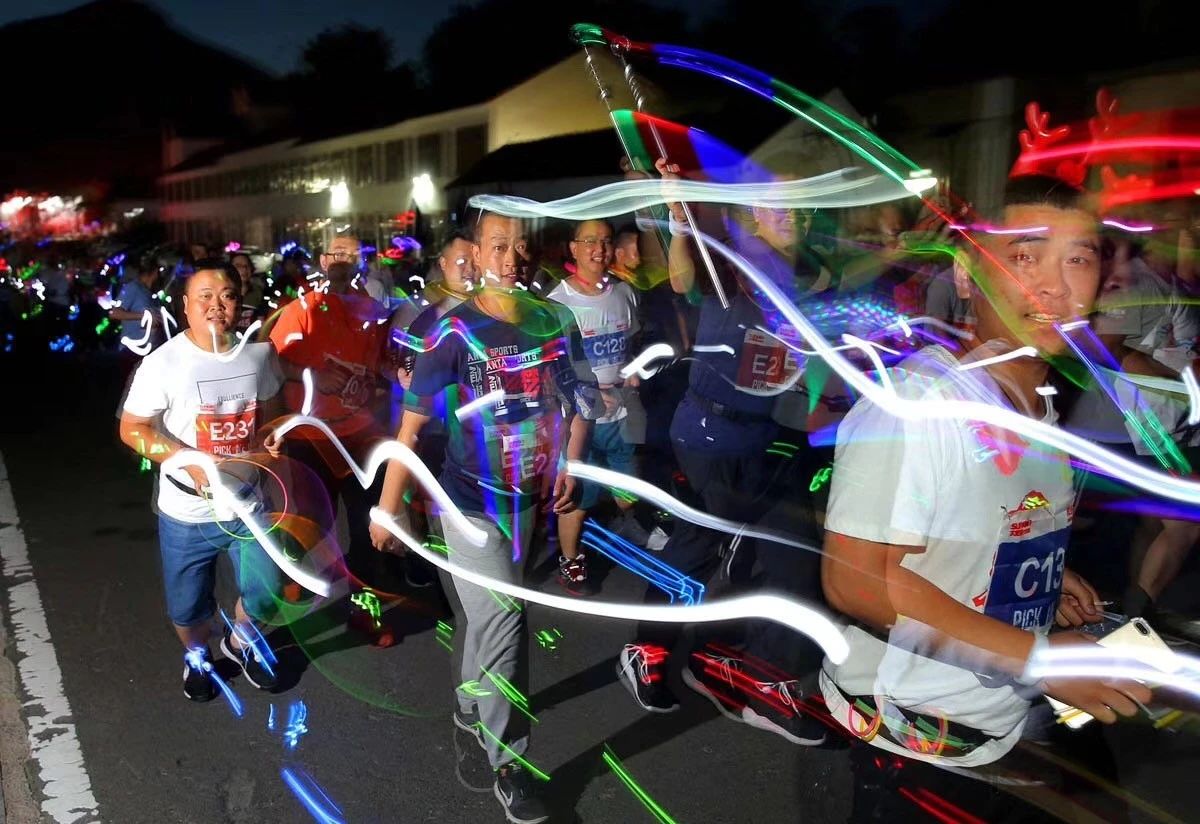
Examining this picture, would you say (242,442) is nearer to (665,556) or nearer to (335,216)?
(665,556)

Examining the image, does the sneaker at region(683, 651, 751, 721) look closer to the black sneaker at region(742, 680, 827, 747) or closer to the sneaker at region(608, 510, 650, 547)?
the black sneaker at region(742, 680, 827, 747)

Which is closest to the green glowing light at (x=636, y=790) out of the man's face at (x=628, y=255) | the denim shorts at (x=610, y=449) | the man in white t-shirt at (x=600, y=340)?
the man in white t-shirt at (x=600, y=340)

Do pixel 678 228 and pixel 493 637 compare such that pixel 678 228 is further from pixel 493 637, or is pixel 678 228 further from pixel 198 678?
pixel 198 678

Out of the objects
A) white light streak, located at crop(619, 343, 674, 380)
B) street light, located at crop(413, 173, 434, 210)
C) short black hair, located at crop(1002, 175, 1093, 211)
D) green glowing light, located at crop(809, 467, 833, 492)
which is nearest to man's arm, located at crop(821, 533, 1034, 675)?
short black hair, located at crop(1002, 175, 1093, 211)

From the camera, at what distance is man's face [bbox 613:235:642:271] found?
8.41m

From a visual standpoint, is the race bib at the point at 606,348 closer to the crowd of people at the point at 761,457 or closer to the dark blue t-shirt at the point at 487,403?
the crowd of people at the point at 761,457

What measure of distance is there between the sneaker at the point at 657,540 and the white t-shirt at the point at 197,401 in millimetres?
3069

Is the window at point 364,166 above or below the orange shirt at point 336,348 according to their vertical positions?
below

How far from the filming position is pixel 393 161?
4450cm

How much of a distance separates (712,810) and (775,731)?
25.8 inches

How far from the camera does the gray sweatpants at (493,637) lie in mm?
3746

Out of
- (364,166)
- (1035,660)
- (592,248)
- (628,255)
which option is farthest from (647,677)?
(364,166)

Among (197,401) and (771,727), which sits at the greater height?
(197,401)

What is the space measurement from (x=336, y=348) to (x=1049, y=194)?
4619mm
